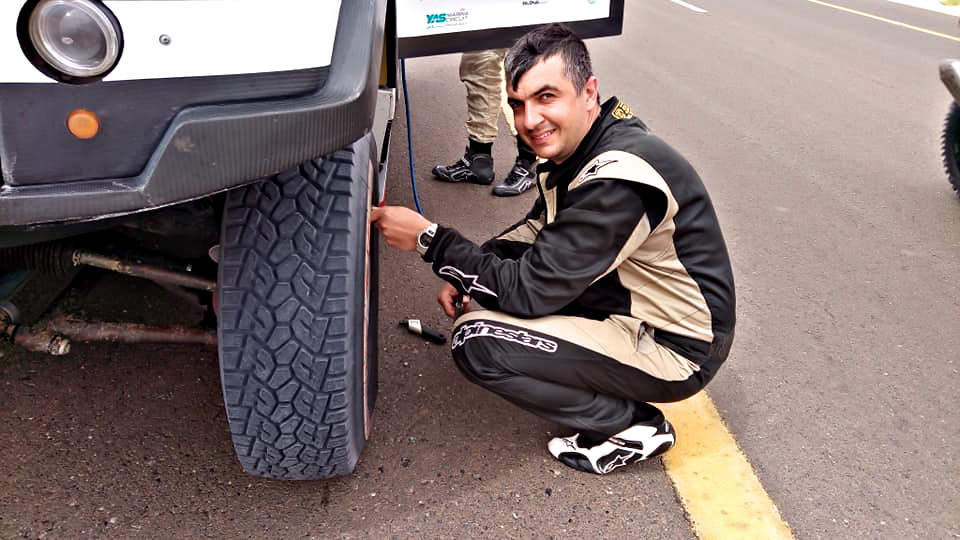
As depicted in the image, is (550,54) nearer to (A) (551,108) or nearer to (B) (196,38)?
(A) (551,108)

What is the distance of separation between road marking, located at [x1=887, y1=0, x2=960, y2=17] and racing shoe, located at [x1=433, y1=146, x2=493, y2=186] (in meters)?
12.4

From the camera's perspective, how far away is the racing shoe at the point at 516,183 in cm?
416

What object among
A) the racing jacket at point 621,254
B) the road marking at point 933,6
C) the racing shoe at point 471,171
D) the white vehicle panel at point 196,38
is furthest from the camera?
the road marking at point 933,6

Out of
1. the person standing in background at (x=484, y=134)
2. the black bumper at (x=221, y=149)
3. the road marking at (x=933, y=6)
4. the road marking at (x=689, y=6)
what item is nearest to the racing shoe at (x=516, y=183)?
the person standing in background at (x=484, y=134)

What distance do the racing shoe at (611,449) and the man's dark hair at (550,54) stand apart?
0.97 metres

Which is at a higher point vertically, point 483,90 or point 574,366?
point 483,90

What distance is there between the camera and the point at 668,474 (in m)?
2.29

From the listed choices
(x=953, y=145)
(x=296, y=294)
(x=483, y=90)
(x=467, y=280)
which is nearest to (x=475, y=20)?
(x=467, y=280)

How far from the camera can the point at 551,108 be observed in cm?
210

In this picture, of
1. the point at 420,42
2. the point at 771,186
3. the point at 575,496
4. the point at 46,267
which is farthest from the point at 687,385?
the point at 771,186

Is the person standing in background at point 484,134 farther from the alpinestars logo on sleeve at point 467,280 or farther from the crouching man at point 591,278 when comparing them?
the alpinestars logo on sleeve at point 467,280

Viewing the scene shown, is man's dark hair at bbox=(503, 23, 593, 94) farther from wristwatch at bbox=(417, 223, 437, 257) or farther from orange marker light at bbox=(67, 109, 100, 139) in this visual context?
orange marker light at bbox=(67, 109, 100, 139)

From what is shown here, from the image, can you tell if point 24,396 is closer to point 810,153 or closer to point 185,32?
point 185,32

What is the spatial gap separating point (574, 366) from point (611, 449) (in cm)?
29
